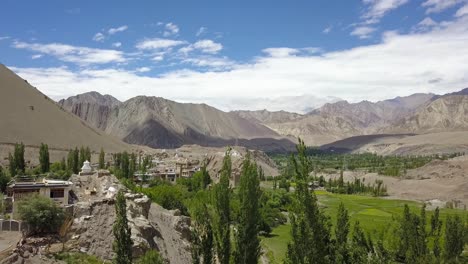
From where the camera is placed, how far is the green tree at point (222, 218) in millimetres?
23547

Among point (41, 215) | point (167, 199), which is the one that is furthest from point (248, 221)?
point (167, 199)

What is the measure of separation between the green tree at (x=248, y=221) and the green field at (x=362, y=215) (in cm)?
1254

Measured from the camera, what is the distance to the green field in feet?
161

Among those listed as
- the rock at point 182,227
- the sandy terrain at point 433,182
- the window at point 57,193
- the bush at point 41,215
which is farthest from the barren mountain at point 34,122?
the bush at point 41,215

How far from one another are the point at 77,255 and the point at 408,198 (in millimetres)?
91655

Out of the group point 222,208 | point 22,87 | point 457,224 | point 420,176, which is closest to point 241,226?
point 222,208

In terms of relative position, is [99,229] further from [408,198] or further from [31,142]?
[31,142]

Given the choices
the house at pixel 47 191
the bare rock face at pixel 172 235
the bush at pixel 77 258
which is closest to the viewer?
the bush at pixel 77 258

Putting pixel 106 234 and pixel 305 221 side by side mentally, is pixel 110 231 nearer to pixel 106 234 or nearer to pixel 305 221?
pixel 106 234

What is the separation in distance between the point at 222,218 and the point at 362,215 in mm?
51919

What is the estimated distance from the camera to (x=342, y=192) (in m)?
106

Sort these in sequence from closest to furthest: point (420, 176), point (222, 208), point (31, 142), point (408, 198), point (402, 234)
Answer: point (222, 208) → point (402, 234) → point (408, 198) → point (31, 142) → point (420, 176)

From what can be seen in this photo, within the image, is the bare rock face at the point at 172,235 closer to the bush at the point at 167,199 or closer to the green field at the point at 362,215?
the green field at the point at 362,215

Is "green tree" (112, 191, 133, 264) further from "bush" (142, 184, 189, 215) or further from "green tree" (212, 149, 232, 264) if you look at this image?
"bush" (142, 184, 189, 215)
